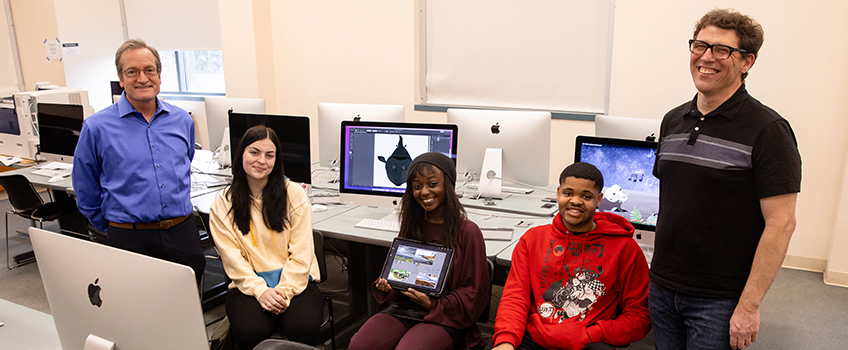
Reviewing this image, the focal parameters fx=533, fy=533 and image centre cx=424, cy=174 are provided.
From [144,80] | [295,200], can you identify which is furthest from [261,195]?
[144,80]

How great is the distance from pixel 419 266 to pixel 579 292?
0.56m

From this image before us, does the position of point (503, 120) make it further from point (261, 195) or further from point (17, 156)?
point (17, 156)

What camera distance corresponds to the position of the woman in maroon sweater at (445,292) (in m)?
1.85

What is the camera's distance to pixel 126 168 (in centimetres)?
214

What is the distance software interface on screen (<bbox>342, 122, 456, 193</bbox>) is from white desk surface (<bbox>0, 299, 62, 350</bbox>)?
1416mm

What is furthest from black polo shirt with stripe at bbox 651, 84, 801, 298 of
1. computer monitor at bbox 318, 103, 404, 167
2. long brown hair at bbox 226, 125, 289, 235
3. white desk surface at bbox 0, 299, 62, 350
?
computer monitor at bbox 318, 103, 404, 167

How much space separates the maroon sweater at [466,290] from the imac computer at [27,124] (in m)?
3.65

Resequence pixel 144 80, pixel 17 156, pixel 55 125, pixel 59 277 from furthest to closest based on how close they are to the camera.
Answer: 1. pixel 17 156
2. pixel 55 125
3. pixel 144 80
4. pixel 59 277

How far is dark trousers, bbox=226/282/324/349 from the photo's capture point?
198 centimetres

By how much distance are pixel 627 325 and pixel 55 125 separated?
13.1 feet

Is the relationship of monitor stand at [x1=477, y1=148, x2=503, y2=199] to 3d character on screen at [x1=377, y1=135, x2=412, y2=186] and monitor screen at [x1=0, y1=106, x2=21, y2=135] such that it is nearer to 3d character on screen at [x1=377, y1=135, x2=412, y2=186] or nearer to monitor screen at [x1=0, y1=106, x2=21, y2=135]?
3d character on screen at [x1=377, y1=135, x2=412, y2=186]

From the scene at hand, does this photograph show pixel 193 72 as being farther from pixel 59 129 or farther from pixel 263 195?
pixel 263 195

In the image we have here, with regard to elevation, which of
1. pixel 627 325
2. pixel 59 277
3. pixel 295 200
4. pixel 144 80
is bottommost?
pixel 627 325

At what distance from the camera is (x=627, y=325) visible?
1.65m
